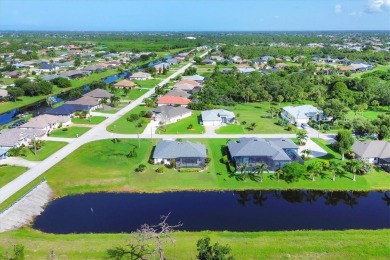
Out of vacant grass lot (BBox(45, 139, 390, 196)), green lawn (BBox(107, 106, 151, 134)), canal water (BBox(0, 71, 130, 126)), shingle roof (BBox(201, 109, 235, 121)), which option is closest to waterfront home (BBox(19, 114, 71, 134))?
green lawn (BBox(107, 106, 151, 134))

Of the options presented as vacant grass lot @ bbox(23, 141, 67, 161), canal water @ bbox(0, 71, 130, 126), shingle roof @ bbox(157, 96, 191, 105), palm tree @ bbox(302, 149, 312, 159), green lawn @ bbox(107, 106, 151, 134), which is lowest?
canal water @ bbox(0, 71, 130, 126)

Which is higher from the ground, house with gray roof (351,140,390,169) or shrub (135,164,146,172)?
house with gray roof (351,140,390,169)

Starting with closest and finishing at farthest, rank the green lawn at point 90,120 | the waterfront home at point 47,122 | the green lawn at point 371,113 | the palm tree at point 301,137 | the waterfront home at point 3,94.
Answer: the palm tree at point 301,137 → the waterfront home at point 47,122 → the green lawn at point 90,120 → the green lawn at point 371,113 → the waterfront home at point 3,94

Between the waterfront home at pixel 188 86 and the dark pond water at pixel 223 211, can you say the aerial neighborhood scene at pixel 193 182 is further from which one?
the waterfront home at pixel 188 86

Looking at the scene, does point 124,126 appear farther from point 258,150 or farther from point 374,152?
point 374,152

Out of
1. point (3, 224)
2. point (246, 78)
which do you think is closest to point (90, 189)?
point (3, 224)

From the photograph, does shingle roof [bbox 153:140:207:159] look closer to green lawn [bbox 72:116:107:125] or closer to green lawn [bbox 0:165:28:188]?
green lawn [bbox 0:165:28:188]

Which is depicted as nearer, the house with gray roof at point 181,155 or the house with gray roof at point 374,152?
Answer: the house with gray roof at point 181,155

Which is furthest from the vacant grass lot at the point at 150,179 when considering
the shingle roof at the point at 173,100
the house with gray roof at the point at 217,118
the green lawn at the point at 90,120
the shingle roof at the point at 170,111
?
the shingle roof at the point at 173,100
